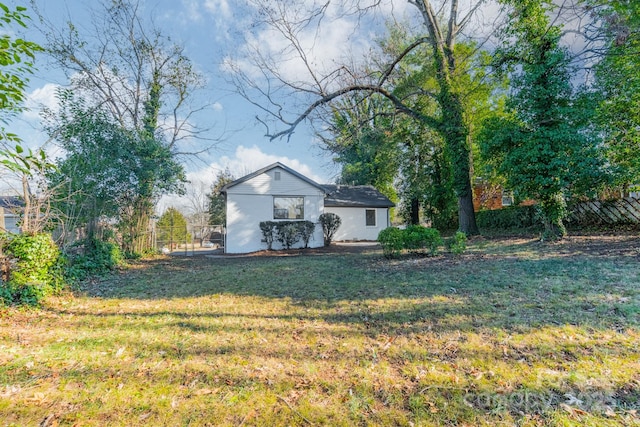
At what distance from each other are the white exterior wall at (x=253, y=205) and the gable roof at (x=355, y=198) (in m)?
4.82

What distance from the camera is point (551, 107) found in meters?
9.61

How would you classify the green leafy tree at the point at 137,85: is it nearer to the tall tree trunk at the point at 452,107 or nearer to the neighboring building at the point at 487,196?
the tall tree trunk at the point at 452,107

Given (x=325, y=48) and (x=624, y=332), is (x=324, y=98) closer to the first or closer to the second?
(x=325, y=48)

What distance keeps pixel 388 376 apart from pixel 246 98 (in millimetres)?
10021

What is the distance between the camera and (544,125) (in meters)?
9.77

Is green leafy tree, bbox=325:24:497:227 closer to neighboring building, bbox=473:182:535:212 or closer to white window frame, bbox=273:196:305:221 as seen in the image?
white window frame, bbox=273:196:305:221

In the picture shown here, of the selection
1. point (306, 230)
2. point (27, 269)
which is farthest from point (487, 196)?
point (27, 269)

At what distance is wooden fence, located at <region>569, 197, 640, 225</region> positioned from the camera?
11336mm

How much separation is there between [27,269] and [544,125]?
47.2 ft

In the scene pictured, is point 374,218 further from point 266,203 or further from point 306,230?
point 266,203

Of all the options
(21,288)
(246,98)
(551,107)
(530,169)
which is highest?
(246,98)

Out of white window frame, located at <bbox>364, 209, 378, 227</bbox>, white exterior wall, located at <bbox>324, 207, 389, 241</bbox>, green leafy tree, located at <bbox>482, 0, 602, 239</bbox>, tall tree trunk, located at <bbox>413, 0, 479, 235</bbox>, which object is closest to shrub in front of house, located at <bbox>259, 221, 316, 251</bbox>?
white exterior wall, located at <bbox>324, 207, 389, 241</bbox>

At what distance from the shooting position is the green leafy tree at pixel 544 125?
9.28 meters

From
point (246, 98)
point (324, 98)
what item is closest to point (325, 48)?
point (324, 98)
